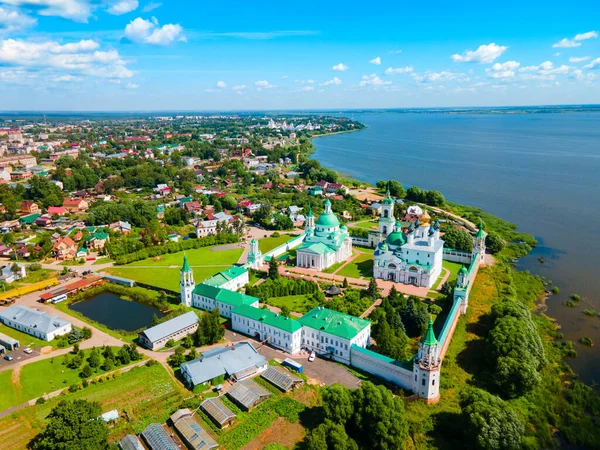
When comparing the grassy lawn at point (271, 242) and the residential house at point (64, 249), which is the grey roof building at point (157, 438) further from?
the residential house at point (64, 249)

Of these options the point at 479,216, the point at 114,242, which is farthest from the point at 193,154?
the point at 479,216

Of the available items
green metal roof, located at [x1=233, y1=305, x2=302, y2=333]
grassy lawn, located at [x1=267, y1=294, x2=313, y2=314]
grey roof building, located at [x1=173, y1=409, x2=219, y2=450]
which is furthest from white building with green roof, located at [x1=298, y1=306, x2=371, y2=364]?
grey roof building, located at [x1=173, y1=409, x2=219, y2=450]

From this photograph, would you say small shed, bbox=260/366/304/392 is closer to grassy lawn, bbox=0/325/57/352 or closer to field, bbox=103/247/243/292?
grassy lawn, bbox=0/325/57/352

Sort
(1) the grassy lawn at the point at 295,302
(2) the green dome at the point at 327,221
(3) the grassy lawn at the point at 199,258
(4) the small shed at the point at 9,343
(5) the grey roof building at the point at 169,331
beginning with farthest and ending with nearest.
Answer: (2) the green dome at the point at 327,221 < (3) the grassy lawn at the point at 199,258 < (1) the grassy lawn at the point at 295,302 < (4) the small shed at the point at 9,343 < (5) the grey roof building at the point at 169,331

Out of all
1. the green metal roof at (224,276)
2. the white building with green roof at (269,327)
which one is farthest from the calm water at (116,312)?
the white building with green roof at (269,327)

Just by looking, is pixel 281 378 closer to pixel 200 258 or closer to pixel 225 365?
pixel 225 365

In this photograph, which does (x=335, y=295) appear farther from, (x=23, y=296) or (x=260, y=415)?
(x=23, y=296)
